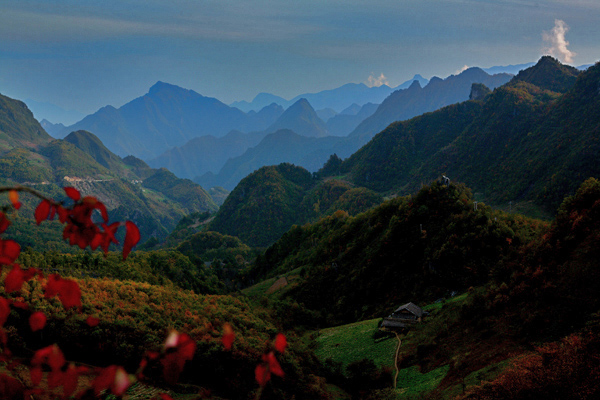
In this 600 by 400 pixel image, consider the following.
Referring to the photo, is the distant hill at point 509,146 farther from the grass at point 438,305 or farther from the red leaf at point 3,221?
the red leaf at point 3,221

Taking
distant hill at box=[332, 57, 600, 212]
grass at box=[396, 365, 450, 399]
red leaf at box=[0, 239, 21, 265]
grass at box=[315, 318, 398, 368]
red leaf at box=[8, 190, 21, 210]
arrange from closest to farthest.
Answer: red leaf at box=[8, 190, 21, 210]
red leaf at box=[0, 239, 21, 265]
grass at box=[396, 365, 450, 399]
grass at box=[315, 318, 398, 368]
distant hill at box=[332, 57, 600, 212]

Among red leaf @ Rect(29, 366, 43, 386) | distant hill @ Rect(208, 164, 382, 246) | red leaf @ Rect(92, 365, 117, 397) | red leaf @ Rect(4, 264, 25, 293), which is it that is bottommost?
distant hill @ Rect(208, 164, 382, 246)

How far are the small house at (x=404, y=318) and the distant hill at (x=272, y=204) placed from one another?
8404 cm

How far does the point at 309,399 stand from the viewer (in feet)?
44.9

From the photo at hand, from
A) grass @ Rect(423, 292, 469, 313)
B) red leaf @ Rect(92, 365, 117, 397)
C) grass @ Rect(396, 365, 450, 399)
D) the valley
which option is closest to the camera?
red leaf @ Rect(92, 365, 117, 397)

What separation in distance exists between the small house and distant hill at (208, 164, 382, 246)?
276ft

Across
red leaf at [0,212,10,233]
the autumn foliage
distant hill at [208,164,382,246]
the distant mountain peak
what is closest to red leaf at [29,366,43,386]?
the autumn foliage

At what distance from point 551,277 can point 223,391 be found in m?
13.9

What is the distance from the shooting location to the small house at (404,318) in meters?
18.8

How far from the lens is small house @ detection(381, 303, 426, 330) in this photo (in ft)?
61.7

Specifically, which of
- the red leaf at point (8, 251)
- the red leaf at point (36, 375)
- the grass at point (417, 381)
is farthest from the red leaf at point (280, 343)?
the grass at point (417, 381)

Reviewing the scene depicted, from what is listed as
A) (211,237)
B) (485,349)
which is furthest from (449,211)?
(211,237)

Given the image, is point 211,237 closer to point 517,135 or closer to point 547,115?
point 517,135

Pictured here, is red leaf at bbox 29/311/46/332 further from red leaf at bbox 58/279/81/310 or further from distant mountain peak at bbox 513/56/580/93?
distant mountain peak at bbox 513/56/580/93
